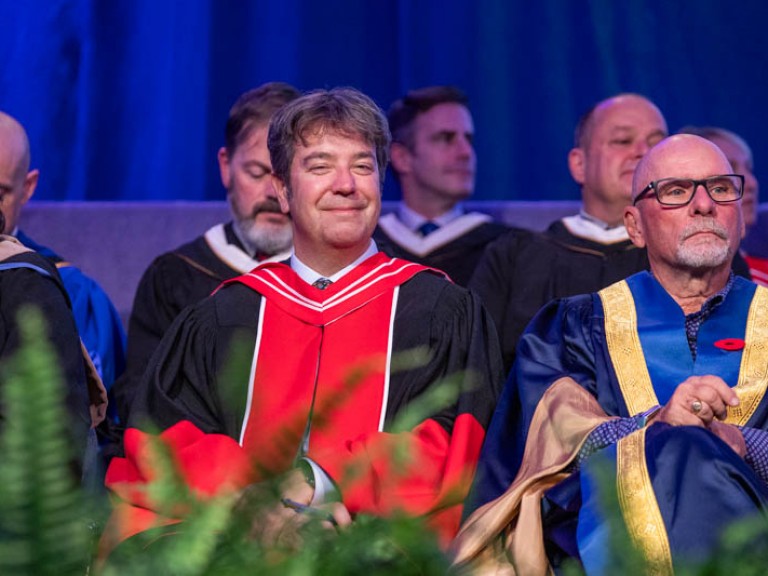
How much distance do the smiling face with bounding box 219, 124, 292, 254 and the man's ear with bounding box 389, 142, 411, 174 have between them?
0.94 meters

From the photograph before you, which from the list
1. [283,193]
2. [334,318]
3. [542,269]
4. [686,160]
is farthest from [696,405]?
[542,269]

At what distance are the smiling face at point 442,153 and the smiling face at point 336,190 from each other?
174 cm

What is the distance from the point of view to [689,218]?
9.59 ft

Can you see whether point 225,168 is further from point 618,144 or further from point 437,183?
point 618,144

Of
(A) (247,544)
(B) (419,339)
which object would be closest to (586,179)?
(B) (419,339)

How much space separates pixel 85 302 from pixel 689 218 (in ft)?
6.39

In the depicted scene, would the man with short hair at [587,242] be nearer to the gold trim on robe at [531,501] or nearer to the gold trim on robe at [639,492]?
the gold trim on robe at [531,501]

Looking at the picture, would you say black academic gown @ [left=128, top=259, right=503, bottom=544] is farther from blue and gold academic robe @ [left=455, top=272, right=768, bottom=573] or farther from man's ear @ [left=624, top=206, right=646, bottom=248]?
man's ear @ [left=624, top=206, right=646, bottom=248]

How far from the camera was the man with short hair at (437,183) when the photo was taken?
4.67 m

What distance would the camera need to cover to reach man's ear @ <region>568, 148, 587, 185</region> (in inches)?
174

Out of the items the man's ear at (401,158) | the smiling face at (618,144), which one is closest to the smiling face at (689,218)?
the smiling face at (618,144)

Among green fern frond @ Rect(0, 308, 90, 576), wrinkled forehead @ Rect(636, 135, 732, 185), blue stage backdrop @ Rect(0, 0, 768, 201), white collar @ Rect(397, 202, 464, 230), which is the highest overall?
blue stage backdrop @ Rect(0, 0, 768, 201)

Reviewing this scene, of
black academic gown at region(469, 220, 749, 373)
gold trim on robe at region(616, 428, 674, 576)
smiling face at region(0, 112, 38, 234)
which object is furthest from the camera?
black academic gown at region(469, 220, 749, 373)

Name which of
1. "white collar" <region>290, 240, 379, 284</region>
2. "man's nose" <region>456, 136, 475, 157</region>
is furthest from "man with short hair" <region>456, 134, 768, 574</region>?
"man's nose" <region>456, 136, 475, 157</region>
